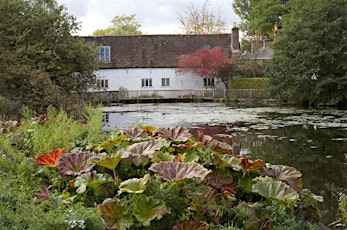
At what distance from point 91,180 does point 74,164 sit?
1.79 feet

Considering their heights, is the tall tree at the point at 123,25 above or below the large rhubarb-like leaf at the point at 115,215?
above

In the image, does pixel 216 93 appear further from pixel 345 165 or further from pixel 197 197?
pixel 197 197

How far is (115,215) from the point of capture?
3961mm

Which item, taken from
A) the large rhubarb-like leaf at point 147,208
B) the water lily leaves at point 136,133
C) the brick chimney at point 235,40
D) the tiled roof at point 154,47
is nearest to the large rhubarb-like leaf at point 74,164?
the large rhubarb-like leaf at point 147,208

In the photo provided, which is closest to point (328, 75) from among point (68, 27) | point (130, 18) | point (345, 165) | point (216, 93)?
point (216, 93)

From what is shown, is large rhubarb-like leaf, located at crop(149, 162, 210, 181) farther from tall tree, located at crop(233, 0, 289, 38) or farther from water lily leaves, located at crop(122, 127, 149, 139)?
tall tree, located at crop(233, 0, 289, 38)

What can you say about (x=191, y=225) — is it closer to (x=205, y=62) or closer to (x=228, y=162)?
(x=228, y=162)

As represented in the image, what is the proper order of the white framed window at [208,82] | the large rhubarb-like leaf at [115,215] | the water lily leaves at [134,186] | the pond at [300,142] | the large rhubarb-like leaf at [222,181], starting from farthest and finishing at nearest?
the white framed window at [208,82] → the pond at [300,142] → the large rhubarb-like leaf at [222,181] → the water lily leaves at [134,186] → the large rhubarb-like leaf at [115,215]

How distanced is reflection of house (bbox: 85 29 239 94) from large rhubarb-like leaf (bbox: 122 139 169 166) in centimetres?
3784

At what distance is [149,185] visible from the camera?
171 inches

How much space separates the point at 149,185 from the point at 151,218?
1.77 feet

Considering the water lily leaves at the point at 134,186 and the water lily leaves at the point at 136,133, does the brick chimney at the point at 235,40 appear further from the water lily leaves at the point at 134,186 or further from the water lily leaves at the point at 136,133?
the water lily leaves at the point at 134,186

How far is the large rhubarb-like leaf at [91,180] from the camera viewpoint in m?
4.32

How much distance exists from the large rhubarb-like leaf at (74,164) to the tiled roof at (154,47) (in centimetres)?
3918
